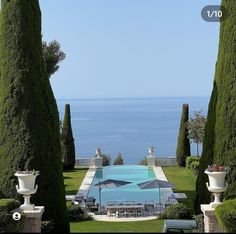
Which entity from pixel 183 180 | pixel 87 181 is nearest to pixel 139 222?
pixel 183 180

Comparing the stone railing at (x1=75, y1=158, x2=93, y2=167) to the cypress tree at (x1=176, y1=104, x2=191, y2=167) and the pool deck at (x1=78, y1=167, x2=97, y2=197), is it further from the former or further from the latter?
the cypress tree at (x1=176, y1=104, x2=191, y2=167)

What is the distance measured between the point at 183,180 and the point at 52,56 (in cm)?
1107

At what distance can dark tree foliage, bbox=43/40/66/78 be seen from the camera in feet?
99.8

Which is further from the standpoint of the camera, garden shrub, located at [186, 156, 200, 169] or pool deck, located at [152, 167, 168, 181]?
garden shrub, located at [186, 156, 200, 169]

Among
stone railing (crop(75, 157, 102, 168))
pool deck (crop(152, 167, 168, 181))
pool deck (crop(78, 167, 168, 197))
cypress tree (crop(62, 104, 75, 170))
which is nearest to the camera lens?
pool deck (crop(78, 167, 168, 197))

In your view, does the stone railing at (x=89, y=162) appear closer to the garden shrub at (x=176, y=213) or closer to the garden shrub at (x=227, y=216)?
the garden shrub at (x=176, y=213)

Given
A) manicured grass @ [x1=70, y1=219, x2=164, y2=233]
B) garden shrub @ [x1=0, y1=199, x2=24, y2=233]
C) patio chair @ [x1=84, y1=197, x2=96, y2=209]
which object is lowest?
patio chair @ [x1=84, y1=197, x2=96, y2=209]

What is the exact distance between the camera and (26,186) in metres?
13.4

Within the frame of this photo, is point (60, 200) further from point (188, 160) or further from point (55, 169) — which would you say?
point (188, 160)

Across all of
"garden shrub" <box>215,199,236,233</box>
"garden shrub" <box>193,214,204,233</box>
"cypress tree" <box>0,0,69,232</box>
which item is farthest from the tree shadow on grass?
"garden shrub" <box>215,199,236,233</box>

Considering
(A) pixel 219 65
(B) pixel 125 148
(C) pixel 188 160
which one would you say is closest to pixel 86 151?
(B) pixel 125 148

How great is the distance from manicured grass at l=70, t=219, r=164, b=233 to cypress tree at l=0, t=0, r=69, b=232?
182 centimetres

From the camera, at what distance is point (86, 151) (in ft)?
288

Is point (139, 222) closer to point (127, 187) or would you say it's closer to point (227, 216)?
point (227, 216)
